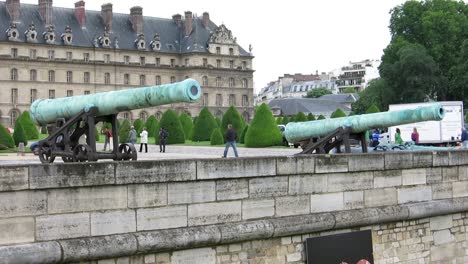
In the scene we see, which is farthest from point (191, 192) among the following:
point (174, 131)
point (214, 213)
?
point (174, 131)

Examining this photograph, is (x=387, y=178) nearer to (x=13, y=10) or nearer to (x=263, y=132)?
(x=263, y=132)

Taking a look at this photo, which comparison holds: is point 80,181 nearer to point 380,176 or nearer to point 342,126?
point 380,176

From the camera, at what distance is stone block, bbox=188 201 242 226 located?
10320mm

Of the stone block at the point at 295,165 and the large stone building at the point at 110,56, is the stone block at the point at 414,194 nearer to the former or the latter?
the stone block at the point at 295,165

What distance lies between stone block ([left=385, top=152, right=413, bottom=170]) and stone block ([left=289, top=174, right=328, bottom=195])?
1.57 m

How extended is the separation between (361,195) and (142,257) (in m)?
4.34

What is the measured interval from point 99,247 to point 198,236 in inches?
57.0

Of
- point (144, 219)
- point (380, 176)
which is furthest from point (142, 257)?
point (380, 176)

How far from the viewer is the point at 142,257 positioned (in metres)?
9.69

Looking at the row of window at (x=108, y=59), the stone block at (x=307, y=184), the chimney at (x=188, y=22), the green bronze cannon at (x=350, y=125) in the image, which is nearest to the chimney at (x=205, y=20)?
the chimney at (x=188, y=22)

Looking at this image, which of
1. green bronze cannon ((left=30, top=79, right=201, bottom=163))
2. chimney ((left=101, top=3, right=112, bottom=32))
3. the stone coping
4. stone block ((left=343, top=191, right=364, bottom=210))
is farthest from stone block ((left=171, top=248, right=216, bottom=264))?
chimney ((left=101, top=3, right=112, bottom=32))

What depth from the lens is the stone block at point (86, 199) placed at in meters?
9.03

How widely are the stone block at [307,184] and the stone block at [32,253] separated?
12.8 ft

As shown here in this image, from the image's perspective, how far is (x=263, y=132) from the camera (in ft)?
129
